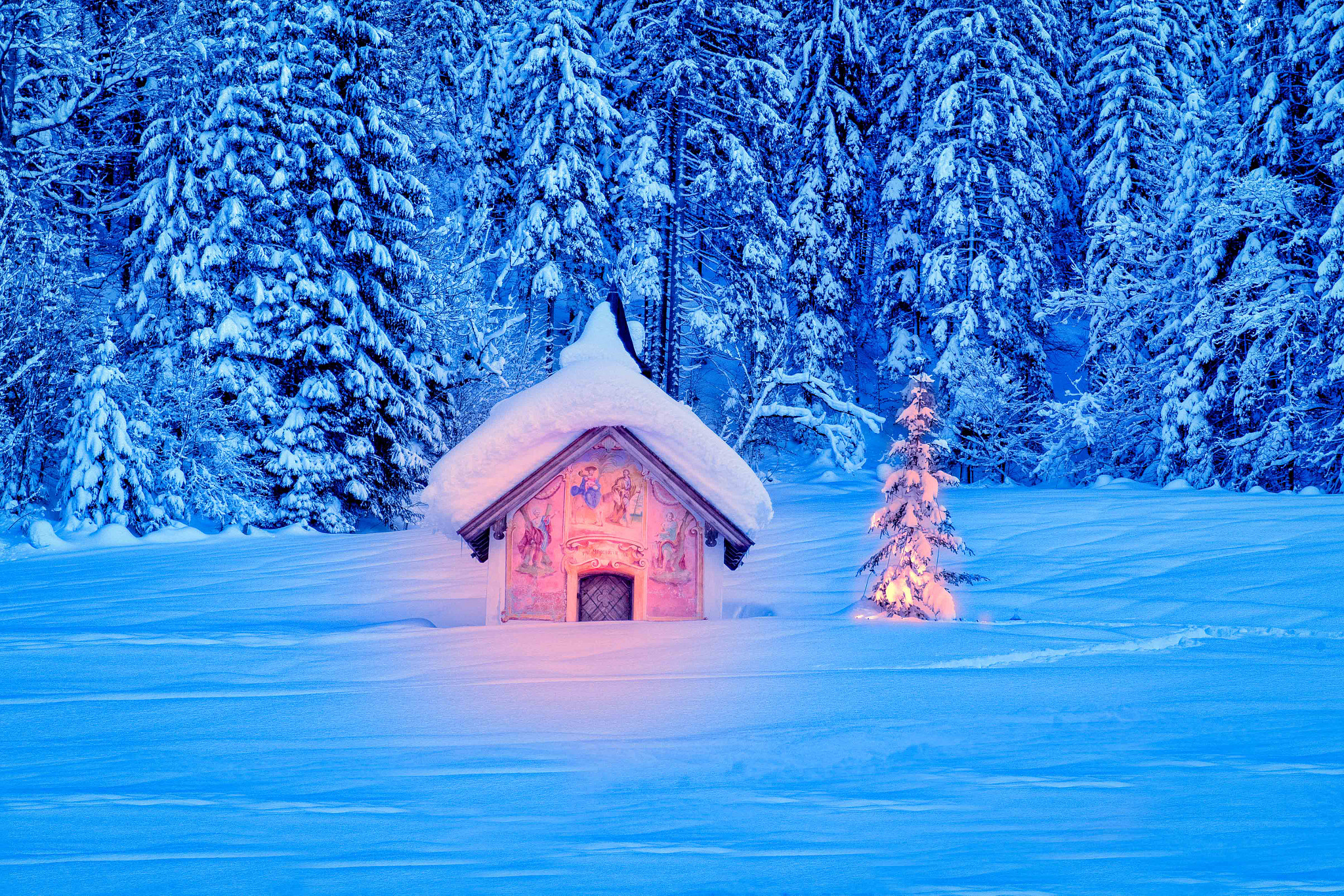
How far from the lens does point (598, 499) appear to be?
40.5ft

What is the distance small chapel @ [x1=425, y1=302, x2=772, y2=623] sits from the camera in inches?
462

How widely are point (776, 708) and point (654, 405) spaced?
438cm

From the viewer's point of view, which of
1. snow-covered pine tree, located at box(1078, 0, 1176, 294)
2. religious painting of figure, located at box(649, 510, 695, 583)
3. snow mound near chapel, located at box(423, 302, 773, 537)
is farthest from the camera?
snow-covered pine tree, located at box(1078, 0, 1176, 294)

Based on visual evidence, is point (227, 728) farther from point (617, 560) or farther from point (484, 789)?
point (617, 560)

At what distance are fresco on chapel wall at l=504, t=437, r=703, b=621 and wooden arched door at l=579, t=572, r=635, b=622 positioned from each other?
462mm

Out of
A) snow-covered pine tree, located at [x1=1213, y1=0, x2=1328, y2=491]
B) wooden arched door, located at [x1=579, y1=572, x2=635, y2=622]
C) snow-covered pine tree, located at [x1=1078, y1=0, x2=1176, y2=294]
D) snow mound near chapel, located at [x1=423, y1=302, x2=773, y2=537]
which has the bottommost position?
wooden arched door, located at [x1=579, y1=572, x2=635, y2=622]

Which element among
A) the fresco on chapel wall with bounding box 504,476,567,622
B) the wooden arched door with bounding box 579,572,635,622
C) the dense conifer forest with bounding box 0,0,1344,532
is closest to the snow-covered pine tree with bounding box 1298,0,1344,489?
the dense conifer forest with bounding box 0,0,1344,532

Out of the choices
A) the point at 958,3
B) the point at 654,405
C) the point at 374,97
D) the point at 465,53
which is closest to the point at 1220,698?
the point at 654,405

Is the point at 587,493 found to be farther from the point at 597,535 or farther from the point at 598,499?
the point at 597,535

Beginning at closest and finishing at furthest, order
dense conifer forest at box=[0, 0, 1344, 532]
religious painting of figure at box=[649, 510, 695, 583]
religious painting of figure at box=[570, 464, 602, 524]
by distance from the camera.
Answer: religious painting of figure at box=[570, 464, 602, 524], religious painting of figure at box=[649, 510, 695, 583], dense conifer forest at box=[0, 0, 1344, 532]

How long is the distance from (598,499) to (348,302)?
48.0 ft

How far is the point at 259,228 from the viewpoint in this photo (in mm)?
24484

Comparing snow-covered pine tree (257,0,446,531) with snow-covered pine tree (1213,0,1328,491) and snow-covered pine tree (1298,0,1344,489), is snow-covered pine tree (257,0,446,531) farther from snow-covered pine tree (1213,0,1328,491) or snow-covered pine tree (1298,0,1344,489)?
snow-covered pine tree (1298,0,1344,489)

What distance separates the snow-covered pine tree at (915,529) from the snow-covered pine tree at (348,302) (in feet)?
47.7
